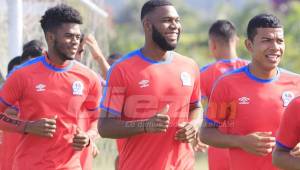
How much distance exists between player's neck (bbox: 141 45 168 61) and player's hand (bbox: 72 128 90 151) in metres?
1.00

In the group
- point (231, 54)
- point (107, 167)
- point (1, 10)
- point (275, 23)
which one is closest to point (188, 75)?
point (275, 23)

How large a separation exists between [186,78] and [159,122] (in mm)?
763

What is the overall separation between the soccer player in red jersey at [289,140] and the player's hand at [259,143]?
90cm

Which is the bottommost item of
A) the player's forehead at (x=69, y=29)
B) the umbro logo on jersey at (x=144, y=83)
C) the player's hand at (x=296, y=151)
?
the player's hand at (x=296, y=151)

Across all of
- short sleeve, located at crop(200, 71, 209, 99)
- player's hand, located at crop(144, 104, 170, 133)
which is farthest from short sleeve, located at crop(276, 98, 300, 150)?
short sleeve, located at crop(200, 71, 209, 99)

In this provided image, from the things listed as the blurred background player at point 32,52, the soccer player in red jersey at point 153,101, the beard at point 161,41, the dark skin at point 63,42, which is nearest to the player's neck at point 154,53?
the soccer player in red jersey at point 153,101

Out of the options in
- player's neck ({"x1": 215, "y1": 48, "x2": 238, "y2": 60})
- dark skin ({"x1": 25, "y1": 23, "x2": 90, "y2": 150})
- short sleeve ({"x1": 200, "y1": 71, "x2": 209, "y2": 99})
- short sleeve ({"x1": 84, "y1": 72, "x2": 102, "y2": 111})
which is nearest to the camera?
dark skin ({"x1": 25, "y1": 23, "x2": 90, "y2": 150})

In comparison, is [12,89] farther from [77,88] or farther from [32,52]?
[32,52]

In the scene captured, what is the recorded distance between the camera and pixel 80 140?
906cm

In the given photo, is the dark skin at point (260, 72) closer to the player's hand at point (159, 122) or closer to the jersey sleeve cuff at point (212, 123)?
the jersey sleeve cuff at point (212, 123)

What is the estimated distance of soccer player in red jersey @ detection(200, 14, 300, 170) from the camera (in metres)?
8.34

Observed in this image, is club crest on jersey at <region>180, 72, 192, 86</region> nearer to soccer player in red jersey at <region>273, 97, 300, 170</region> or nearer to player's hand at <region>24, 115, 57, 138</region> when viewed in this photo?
player's hand at <region>24, 115, 57, 138</region>

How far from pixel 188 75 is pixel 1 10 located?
5588 millimetres

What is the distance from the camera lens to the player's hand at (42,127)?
8977 mm
